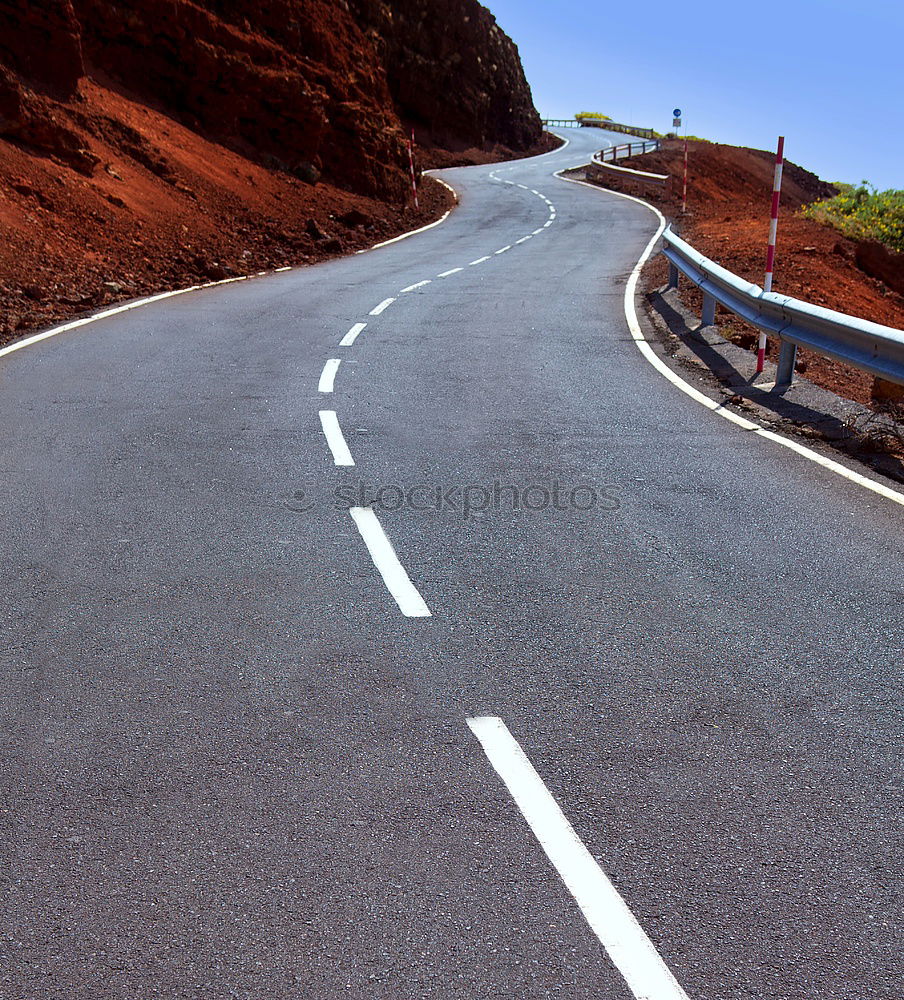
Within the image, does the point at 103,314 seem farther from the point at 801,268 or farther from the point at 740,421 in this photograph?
the point at 801,268

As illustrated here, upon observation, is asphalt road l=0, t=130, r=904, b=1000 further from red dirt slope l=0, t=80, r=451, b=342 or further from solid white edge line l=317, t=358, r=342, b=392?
red dirt slope l=0, t=80, r=451, b=342

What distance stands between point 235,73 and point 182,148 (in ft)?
17.2

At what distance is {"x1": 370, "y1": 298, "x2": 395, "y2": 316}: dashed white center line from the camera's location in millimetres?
15289

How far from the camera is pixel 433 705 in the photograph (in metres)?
4.08

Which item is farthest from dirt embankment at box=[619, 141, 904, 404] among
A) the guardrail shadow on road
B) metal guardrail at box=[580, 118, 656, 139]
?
metal guardrail at box=[580, 118, 656, 139]

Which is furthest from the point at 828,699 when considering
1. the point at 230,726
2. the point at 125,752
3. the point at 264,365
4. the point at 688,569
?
the point at 264,365

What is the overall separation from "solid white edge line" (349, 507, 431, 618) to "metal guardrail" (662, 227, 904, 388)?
4.52 metres

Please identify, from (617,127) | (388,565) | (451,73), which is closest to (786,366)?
(388,565)

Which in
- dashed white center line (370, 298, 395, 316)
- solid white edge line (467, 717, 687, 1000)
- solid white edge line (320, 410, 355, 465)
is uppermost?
dashed white center line (370, 298, 395, 316)

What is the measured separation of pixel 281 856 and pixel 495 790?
78 centimetres

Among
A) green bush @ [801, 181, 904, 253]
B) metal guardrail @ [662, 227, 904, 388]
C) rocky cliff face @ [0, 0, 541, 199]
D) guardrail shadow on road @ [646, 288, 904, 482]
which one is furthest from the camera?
green bush @ [801, 181, 904, 253]

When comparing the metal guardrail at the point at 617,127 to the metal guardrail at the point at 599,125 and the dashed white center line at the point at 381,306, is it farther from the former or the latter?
the dashed white center line at the point at 381,306

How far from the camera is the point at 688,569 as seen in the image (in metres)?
5.58

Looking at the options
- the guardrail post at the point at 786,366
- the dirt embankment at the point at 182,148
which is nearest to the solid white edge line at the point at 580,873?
the guardrail post at the point at 786,366
